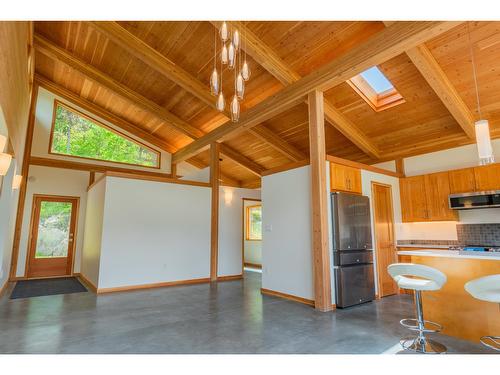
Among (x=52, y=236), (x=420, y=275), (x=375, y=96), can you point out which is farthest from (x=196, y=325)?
(x=52, y=236)

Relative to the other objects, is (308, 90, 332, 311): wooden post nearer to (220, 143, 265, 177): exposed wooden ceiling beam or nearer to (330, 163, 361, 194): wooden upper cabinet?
(330, 163, 361, 194): wooden upper cabinet

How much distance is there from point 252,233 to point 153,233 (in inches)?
178

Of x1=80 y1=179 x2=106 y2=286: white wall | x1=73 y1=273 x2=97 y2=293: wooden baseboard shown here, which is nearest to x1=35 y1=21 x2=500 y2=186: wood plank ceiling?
x1=80 y1=179 x2=106 y2=286: white wall

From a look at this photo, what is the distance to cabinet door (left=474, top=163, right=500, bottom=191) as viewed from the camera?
4653mm

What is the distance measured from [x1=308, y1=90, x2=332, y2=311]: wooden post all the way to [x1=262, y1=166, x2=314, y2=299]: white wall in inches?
8.6

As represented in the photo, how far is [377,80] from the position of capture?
5.07 metres

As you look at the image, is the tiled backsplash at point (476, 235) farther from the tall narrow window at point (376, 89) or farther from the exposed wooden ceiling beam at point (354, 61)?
the exposed wooden ceiling beam at point (354, 61)

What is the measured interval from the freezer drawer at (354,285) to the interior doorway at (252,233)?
5.17 metres

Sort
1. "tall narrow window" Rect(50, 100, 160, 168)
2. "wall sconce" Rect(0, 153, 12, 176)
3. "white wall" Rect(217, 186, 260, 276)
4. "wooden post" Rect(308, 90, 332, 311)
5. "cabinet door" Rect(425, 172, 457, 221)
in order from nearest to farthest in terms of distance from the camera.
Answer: "wall sconce" Rect(0, 153, 12, 176) → "wooden post" Rect(308, 90, 332, 311) → "cabinet door" Rect(425, 172, 457, 221) → "white wall" Rect(217, 186, 260, 276) → "tall narrow window" Rect(50, 100, 160, 168)

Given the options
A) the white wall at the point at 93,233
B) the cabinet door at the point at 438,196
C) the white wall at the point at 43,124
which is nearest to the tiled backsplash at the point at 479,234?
the cabinet door at the point at 438,196

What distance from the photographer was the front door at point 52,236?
7039 mm
